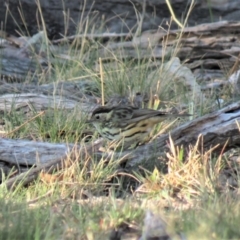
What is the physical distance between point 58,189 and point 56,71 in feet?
14.0

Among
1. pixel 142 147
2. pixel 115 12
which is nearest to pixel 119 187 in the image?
pixel 142 147

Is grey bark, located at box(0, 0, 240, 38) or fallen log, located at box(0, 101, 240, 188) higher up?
grey bark, located at box(0, 0, 240, 38)

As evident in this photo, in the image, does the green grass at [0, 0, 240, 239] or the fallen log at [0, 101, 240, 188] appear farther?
the fallen log at [0, 101, 240, 188]

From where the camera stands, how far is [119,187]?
19.5ft

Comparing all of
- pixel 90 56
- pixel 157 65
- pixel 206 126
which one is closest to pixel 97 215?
pixel 206 126

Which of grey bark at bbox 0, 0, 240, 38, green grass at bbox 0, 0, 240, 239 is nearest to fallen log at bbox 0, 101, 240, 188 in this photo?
green grass at bbox 0, 0, 240, 239

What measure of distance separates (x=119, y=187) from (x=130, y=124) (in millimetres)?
752

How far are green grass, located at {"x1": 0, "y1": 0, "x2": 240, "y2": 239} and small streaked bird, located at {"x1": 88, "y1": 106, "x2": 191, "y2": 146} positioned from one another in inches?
9.9

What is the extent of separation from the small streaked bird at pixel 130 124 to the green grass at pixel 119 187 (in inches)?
9.9

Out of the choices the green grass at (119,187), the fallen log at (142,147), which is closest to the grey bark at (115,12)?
the green grass at (119,187)

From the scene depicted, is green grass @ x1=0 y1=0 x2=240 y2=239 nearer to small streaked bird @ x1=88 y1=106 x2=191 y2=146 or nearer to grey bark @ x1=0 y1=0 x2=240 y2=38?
small streaked bird @ x1=88 y1=106 x2=191 y2=146

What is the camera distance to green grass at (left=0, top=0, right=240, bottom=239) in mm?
4191

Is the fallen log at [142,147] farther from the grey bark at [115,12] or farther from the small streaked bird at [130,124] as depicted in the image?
the grey bark at [115,12]

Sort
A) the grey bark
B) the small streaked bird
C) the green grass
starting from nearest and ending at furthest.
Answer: the green grass
the small streaked bird
the grey bark
